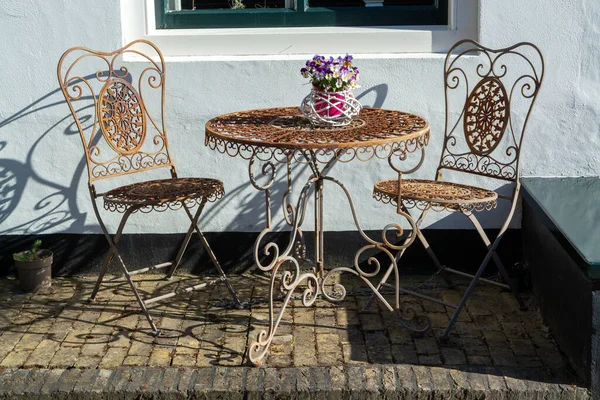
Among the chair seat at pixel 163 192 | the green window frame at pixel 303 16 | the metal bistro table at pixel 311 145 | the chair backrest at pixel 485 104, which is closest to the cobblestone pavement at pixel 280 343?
the metal bistro table at pixel 311 145

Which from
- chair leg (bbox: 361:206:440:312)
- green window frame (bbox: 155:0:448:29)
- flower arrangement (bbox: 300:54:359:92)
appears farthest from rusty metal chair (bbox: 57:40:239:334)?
flower arrangement (bbox: 300:54:359:92)

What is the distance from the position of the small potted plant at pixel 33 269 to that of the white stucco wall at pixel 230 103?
23cm

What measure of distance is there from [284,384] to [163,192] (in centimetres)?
138

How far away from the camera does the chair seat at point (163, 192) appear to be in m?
5.00

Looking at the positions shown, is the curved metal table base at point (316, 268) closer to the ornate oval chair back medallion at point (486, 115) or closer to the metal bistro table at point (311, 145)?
the metal bistro table at point (311, 145)

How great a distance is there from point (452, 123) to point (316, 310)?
147cm

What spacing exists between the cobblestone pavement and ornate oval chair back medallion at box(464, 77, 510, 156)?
920mm

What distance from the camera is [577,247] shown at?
14.3 feet

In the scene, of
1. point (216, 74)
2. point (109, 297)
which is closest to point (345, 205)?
point (216, 74)

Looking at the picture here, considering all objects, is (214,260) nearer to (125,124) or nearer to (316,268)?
(316,268)

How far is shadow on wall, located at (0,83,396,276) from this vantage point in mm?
5770

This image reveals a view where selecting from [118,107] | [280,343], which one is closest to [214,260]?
[280,343]

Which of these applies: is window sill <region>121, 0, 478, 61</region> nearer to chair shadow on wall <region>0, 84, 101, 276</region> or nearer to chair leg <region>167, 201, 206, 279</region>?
chair shadow on wall <region>0, 84, 101, 276</region>

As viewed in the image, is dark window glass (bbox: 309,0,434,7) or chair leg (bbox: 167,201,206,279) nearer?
chair leg (bbox: 167,201,206,279)
